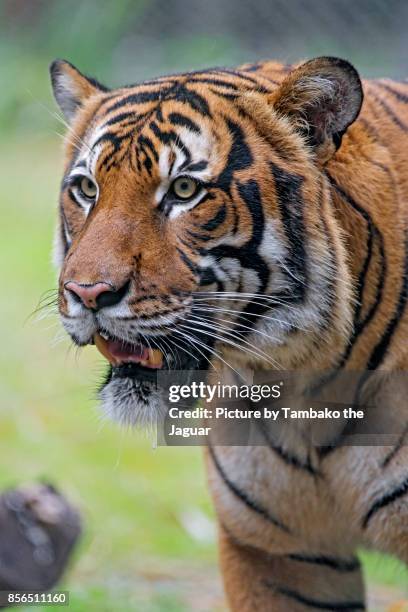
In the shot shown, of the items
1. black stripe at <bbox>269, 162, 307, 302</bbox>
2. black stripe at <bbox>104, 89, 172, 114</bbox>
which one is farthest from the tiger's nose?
black stripe at <bbox>104, 89, 172, 114</bbox>

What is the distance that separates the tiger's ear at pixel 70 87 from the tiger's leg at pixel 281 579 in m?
1.20

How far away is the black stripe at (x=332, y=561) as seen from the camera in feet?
9.82

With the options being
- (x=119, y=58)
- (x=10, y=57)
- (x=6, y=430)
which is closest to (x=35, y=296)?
(x=6, y=430)

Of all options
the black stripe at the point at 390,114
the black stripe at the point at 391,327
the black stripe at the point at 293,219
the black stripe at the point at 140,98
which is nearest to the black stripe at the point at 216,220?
the black stripe at the point at 293,219

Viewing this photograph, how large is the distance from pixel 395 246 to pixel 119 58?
594cm

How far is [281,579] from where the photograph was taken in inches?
119

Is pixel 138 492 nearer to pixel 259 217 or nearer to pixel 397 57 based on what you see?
pixel 259 217

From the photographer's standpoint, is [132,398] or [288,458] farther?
[288,458]

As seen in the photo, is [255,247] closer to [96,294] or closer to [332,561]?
[96,294]

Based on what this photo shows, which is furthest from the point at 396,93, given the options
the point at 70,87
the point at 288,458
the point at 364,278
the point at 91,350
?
the point at 91,350

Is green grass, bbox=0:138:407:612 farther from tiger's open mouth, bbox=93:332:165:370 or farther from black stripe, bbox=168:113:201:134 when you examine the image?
black stripe, bbox=168:113:201:134

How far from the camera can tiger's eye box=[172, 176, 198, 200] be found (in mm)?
2426

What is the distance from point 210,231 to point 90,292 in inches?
12.5

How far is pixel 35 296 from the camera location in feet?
22.7
